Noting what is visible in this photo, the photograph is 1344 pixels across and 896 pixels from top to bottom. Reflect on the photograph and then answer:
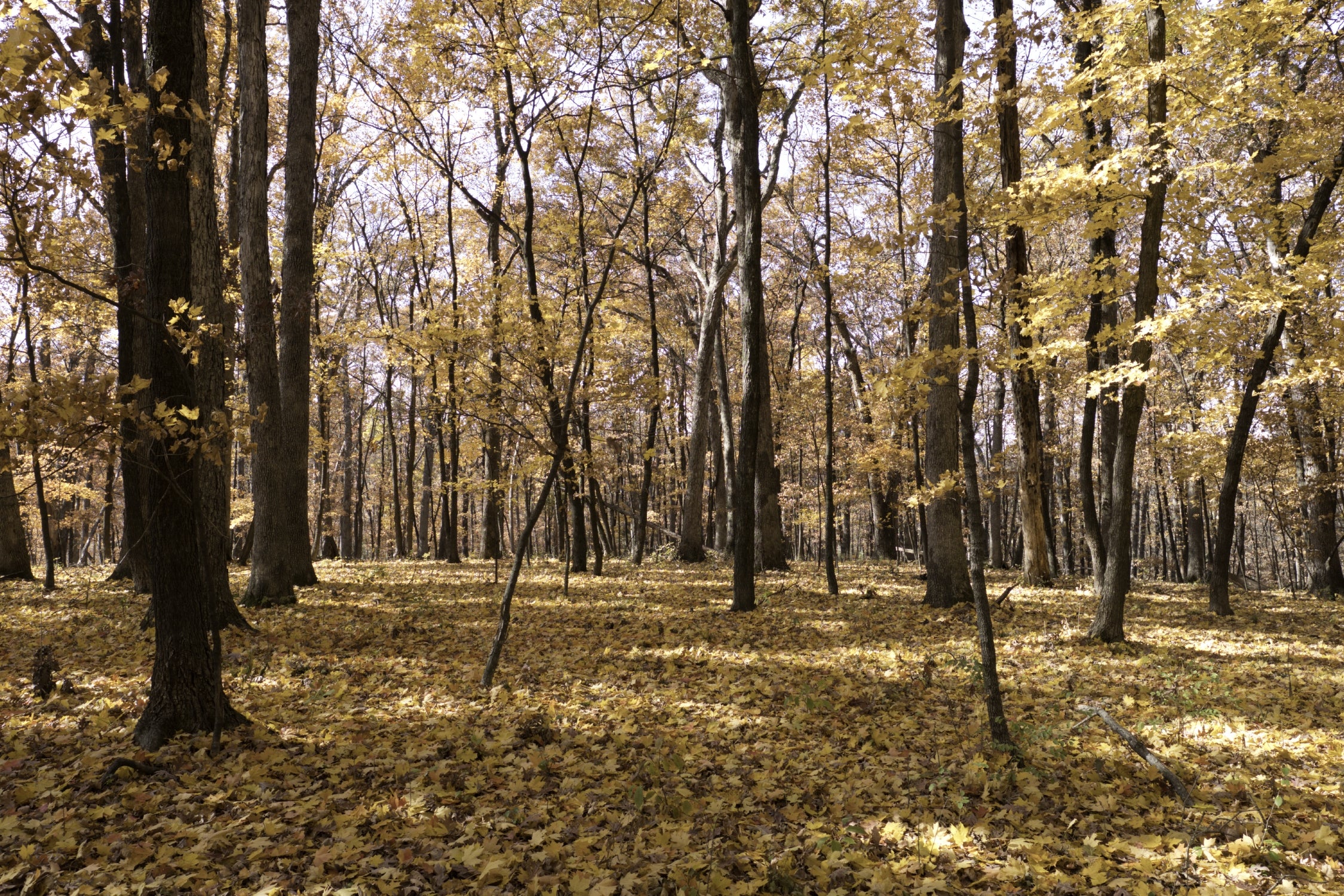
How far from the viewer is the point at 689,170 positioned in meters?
18.7

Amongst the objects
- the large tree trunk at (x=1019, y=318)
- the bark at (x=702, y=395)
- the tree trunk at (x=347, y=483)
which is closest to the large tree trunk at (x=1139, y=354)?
the large tree trunk at (x=1019, y=318)

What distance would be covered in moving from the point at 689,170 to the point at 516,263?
7.13 m

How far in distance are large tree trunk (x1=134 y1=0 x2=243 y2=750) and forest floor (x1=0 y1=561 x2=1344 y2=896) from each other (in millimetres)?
318

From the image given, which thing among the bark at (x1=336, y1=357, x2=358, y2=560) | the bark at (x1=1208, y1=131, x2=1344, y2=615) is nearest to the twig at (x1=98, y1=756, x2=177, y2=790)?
the bark at (x1=1208, y1=131, x2=1344, y2=615)

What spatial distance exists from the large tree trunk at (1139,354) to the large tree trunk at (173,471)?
7814mm

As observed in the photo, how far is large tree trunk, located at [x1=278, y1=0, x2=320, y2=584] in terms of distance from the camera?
9.41 metres

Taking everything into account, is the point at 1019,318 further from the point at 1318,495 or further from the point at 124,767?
the point at 1318,495

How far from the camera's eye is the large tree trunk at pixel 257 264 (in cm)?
875

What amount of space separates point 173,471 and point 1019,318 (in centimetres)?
716

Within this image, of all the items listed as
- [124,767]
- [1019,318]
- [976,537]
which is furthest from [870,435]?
[124,767]

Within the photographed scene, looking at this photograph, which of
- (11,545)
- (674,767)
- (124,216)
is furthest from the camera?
(11,545)

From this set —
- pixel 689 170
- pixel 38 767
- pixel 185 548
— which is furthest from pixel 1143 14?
pixel 689 170

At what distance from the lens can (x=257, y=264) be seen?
890cm

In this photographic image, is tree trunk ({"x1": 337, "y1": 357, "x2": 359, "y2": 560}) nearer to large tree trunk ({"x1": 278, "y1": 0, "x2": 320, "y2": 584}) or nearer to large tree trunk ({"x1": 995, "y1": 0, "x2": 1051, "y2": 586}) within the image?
large tree trunk ({"x1": 278, "y1": 0, "x2": 320, "y2": 584})
